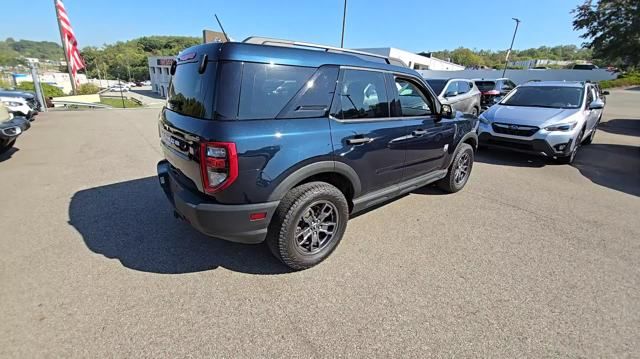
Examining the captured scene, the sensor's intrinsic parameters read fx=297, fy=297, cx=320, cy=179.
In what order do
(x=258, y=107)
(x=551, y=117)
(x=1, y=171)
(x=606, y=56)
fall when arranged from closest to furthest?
1. (x=258, y=107)
2. (x=1, y=171)
3. (x=551, y=117)
4. (x=606, y=56)

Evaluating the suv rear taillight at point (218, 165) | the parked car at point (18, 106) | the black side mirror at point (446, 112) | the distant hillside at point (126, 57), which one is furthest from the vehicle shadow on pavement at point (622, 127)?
the distant hillside at point (126, 57)

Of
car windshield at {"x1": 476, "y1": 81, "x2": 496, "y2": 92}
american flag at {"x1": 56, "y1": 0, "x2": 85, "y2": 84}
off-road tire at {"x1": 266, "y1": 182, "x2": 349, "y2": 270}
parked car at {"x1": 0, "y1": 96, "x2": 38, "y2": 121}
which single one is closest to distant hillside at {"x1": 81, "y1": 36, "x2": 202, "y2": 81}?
american flag at {"x1": 56, "y1": 0, "x2": 85, "y2": 84}

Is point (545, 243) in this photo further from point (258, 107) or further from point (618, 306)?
point (258, 107)

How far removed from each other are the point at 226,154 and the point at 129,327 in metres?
1.39

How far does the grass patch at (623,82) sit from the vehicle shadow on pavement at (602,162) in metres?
31.6

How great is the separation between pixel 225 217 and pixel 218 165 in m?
0.41

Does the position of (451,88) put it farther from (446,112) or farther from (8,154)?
(8,154)

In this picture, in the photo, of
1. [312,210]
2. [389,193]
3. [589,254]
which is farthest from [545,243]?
[312,210]

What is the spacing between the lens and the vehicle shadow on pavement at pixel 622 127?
10180 millimetres

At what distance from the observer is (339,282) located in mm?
2613

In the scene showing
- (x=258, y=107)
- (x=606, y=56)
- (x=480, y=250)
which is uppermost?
(x=606, y=56)

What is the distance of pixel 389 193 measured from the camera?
340cm

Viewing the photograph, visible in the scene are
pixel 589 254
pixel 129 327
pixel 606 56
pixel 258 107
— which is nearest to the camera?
pixel 129 327

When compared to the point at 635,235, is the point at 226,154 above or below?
above
